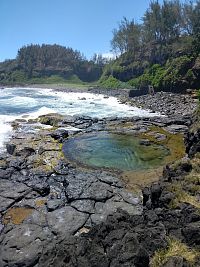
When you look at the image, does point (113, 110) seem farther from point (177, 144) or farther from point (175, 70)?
point (177, 144)

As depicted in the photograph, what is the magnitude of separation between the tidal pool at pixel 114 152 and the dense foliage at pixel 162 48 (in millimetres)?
37550

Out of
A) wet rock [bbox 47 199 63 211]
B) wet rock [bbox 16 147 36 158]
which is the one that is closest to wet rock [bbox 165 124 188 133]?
wet rock [bbox 16 147 36 158]

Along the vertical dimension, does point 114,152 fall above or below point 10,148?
below

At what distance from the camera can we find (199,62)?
68.8m

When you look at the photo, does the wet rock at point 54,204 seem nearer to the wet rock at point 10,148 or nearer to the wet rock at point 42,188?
the wet rock at point 42,188

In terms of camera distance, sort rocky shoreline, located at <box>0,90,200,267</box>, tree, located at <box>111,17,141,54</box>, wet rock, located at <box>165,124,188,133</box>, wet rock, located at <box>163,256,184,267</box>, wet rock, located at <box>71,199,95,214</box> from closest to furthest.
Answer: wet rock, located at <box>163,256,184,267</box> → rocky shoreline, located at <box>0,90,200,267</box> → wet rock, located at <box>71,199,95,214</box> → wet rock, located at <box>165,124,188,133</box> → tree, located at <box>111,17,141,54</box>

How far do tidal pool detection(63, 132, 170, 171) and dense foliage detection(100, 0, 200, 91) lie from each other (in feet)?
123

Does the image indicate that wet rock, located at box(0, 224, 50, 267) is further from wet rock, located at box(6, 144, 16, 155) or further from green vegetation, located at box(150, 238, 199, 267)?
wet rock, located at box(6, 144, 16, 155)

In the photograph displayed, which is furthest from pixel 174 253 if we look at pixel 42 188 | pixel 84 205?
pixel 42 188

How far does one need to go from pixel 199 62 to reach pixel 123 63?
60142mm

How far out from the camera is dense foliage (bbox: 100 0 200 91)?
72.0 m

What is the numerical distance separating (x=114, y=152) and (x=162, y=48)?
8087 centimetres

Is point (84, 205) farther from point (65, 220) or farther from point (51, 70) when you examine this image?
point (51, 70)

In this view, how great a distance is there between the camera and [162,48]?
343ft
